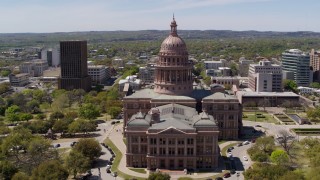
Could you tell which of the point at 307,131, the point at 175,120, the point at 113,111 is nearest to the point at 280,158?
the point at 175,120

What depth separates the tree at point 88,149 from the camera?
108250mm

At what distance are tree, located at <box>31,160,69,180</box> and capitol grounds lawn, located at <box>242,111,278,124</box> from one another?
98209 millimetres

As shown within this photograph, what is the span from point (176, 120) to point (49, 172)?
123 ft

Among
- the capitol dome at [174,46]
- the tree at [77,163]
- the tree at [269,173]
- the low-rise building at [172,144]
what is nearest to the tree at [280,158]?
the tree at [269,173]

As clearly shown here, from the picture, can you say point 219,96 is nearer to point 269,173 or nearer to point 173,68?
point 173,68

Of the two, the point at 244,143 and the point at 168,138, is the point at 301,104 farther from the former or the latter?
the point at 168,138

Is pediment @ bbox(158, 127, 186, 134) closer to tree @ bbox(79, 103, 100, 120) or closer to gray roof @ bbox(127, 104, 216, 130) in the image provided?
gray roof @ bbox(127, 104, 216, 130)

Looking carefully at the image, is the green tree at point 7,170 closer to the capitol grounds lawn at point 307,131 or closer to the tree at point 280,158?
the tree at point 280,158

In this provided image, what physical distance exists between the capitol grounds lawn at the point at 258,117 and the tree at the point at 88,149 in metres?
79.7

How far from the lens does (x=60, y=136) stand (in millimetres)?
141625

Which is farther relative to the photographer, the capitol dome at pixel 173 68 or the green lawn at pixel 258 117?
the green lawn at pixel 258 117

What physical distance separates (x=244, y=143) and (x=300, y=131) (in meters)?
28.8

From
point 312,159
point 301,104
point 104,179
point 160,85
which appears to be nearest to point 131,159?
point 104,179

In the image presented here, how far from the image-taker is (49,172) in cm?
8806
